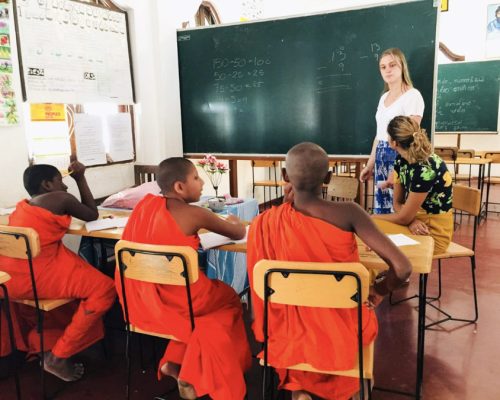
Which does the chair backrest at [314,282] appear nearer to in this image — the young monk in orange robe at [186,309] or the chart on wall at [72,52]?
the young monk in orange robe at [186,309]

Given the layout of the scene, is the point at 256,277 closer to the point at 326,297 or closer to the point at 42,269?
the point at 326,297

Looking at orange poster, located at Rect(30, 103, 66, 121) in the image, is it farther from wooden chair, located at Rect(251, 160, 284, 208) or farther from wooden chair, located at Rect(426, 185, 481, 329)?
wooden chair, located at Rect(426, 185, 481, 329)

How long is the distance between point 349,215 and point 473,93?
7.29m

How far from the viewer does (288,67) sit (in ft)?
12.9

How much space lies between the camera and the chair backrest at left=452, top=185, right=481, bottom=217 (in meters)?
2.91

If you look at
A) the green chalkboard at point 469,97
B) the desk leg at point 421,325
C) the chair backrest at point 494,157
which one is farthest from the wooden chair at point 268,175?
the desk leg at point 421,325

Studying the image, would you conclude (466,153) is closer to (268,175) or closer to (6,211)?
(268,175)

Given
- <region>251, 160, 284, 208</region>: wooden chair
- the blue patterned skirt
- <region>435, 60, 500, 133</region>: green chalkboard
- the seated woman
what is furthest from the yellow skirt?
<region>435, 60, 500, 133</region>: green chalkboard

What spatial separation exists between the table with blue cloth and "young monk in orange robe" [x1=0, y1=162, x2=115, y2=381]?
0.75 meters

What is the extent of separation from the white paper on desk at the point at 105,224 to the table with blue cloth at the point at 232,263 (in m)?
0.57

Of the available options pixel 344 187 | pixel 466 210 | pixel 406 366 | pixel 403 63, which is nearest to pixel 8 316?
pixel 406 366

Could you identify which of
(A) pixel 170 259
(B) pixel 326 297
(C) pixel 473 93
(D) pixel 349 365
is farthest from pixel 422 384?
(C) pixel 473 93

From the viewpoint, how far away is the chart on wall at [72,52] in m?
3.29

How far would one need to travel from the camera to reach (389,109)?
346cm
